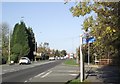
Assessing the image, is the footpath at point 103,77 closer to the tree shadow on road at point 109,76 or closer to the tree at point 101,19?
the tree shadow on road at point 109,76

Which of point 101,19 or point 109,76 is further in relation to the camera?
point 109,76

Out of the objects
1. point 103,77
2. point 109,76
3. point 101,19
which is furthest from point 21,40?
point 101,19

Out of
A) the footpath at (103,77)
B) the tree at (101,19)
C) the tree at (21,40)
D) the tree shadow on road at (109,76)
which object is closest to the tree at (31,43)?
the tree at (21,40)

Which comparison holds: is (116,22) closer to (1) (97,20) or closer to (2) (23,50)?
(1) (97,20)

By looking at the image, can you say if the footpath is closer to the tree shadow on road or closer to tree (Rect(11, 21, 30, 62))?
the tree shadow on road

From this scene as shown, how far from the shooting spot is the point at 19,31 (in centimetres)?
8844

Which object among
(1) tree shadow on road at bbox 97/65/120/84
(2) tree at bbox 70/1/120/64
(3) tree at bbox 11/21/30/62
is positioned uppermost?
(3) tree at bbox 11/21/30/62

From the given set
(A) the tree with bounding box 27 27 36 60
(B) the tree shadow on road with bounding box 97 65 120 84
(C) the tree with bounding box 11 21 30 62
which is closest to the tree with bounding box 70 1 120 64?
(B) the tree shadow on road with bounding box 97 65 120 84

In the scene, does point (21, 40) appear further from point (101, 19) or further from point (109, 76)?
point (101, 19)

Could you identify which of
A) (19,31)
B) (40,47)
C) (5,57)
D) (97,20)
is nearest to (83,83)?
(97,20)

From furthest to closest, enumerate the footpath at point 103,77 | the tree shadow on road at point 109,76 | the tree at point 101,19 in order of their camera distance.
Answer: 1. the tree shadow on road at point 109,76
2. the footpath at point 103,77
3. the tree at point 101,19

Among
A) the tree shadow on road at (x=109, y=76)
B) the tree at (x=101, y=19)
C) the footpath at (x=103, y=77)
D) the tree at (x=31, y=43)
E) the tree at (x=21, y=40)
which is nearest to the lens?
the tree at (x=101, y=19)

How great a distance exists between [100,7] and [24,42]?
250 feet

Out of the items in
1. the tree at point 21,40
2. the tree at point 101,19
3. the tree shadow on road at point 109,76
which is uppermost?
the tree at point 21,40
